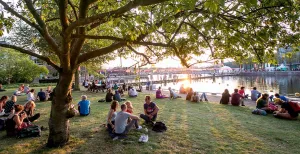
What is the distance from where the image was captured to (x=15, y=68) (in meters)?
33.3

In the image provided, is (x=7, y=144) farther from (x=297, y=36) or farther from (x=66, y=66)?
(x=297, y=36)

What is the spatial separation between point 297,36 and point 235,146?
11.1ft

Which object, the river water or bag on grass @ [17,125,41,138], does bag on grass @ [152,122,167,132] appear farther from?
the river water

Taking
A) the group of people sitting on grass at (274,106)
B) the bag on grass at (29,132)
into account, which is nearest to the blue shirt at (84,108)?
the bag on grass at (29,132)

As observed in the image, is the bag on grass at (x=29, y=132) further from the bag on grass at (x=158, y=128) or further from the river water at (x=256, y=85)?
the river water at (x=256, y=85)

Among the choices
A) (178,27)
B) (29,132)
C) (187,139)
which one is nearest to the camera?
(178,27)

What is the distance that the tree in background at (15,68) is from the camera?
3206 cm

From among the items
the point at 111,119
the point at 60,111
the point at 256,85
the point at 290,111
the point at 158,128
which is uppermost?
the point at 60,111

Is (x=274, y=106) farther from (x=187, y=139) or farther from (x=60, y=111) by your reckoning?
(x=60, y=111)

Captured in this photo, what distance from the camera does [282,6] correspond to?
4082 mm

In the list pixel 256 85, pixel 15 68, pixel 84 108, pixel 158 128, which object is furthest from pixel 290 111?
pixel 256 85

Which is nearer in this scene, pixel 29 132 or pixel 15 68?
pixel 29 132

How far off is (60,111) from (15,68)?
34889 millimetres

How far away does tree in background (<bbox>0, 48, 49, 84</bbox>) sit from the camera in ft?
105
